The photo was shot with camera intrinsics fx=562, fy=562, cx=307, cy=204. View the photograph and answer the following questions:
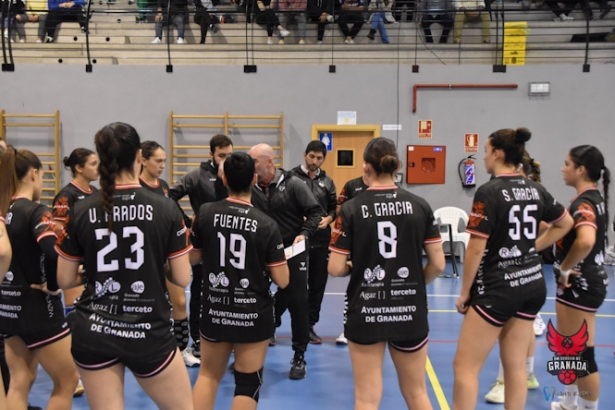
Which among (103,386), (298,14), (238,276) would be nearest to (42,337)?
(103,386)

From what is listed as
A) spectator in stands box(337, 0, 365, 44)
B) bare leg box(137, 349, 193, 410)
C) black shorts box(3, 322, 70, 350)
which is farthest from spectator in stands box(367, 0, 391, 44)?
bare leg box(137, 349, 193, 410)

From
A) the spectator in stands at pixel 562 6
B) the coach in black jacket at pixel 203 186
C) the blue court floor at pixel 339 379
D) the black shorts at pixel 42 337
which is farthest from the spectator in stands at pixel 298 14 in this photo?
the black shorts at pixel 42 337

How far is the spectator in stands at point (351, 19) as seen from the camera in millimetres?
10594

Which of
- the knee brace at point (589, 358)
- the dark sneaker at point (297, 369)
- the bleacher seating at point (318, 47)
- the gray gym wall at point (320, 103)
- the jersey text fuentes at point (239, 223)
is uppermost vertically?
the bleacher seating at point (318, 47)

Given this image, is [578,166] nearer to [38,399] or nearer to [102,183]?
[102,183]

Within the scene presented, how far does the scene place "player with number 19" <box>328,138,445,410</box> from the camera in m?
2.82

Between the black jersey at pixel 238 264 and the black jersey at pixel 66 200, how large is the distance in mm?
1512

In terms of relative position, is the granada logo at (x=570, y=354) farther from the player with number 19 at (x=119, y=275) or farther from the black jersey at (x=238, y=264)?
the player with number 19 at (x=119, y=275)

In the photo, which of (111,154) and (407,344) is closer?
(111,154)

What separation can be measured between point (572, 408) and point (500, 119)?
6.94 meters

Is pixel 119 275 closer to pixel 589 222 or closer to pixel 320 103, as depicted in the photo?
pixel 589 222

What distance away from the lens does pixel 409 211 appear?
283 centimetres

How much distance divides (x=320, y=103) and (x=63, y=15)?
5505 mm

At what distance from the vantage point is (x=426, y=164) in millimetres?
10016
